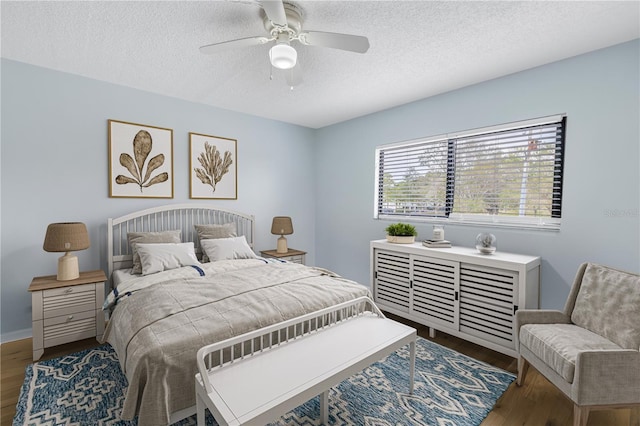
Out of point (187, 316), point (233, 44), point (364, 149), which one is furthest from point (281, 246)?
point (233, 44)

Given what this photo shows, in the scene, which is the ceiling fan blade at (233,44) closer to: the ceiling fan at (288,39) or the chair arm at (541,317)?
the ceiling fan at (288,39)

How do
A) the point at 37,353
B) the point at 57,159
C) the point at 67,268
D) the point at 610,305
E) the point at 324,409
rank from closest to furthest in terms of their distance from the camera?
the point at 324,409 < the point at 610,305 < the point at 37,353 < the point at 67,268 < the point at 57,159

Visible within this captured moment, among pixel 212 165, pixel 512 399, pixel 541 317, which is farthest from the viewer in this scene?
pixel 212 165

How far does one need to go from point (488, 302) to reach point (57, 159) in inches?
169

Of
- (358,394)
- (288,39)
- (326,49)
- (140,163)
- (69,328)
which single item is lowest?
(358,394)

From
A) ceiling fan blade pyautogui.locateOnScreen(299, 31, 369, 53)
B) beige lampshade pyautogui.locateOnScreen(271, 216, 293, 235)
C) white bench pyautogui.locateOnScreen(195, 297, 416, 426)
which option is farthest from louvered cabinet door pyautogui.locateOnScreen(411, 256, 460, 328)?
ceiling fan blade pyautogui.locateOnScreen(299, 31, 369, 53)

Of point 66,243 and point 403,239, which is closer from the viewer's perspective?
point 66,243

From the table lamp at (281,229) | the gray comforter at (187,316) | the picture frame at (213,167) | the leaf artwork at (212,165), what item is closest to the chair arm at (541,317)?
the gray comforter at (187,316)

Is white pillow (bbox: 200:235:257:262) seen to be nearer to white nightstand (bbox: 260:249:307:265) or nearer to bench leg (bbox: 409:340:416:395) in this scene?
white nightstand (bbox: 260:249:307:265)

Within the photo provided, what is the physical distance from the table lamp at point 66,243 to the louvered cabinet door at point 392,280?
298cm

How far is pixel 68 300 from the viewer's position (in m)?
2.61

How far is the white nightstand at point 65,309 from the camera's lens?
2479mm

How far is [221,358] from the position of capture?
5.29 feet

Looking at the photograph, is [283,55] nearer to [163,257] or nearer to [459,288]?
[163,257]
